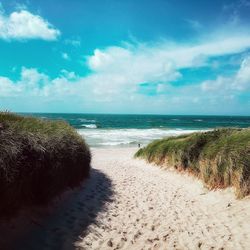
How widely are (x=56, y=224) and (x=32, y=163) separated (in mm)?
1327

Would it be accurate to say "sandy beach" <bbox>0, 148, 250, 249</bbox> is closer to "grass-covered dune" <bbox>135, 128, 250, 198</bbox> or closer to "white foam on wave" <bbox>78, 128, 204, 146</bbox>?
"grass-covered dune" <bbox>135, 128, 250, 198</bbox>

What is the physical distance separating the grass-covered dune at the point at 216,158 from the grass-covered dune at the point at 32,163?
4.50 metres

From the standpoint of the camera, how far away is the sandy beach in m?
6.05

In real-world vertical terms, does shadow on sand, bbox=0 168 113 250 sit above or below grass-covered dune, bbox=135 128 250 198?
below

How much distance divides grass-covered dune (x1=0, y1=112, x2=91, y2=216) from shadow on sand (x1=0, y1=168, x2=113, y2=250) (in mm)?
257

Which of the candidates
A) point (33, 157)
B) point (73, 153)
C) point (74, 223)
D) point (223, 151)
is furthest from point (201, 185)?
point (33, 157)

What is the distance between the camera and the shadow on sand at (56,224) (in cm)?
555

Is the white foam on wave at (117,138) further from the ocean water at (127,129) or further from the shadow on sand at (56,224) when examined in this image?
the shadow on sand at (56,224)

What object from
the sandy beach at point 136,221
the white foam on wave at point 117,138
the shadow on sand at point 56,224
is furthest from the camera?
the white foam on wave at point 117,138

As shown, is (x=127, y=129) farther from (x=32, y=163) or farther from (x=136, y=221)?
(x=32, y=163)

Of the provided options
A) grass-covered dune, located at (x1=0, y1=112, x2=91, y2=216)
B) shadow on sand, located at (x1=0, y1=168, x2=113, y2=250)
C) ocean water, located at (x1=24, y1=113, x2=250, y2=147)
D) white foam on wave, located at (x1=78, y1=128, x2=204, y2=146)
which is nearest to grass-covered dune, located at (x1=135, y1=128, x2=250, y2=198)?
shadow on sand, located at (x1=0, y1=168, x2=113, y2=250)

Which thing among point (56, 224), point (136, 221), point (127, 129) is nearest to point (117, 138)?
point (127, 129)

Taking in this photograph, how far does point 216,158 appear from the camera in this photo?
10.4 meters

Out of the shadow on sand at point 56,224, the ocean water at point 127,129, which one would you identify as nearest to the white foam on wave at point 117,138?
the ocean water at point 127,129
